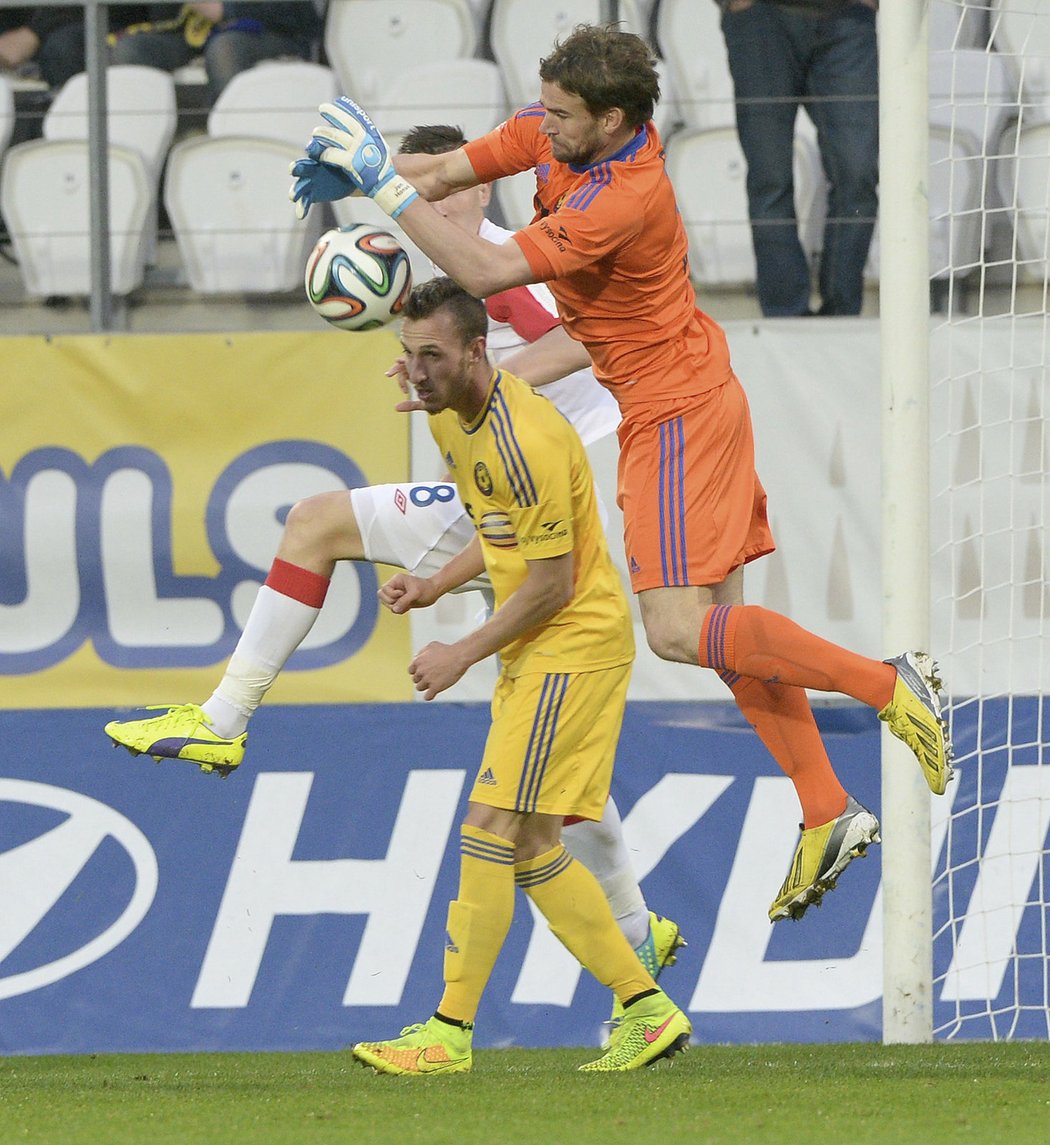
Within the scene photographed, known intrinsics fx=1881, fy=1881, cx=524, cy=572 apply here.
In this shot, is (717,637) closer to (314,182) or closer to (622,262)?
(622,262)

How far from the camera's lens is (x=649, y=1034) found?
173 inches

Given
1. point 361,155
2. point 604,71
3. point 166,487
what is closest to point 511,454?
point 361,155

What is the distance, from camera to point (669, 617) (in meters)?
4.18

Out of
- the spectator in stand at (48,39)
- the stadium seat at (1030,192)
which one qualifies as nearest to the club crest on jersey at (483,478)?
the stadium seat at (1030,192)

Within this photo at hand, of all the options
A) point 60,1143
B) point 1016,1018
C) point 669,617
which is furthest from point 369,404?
point 60,1143

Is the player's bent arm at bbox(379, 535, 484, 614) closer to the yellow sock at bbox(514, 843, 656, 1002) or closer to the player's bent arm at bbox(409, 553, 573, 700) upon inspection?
the player's bent arm at bbox(409, 553, 573, 700)

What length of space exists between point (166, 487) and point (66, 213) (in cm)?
156

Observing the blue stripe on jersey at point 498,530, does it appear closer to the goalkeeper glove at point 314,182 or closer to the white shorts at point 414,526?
the white shorts at point 414,526

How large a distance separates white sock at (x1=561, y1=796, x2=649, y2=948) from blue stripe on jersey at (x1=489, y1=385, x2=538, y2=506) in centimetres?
111

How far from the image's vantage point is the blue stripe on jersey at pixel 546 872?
14.2 ft

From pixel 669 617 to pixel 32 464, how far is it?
3110 millimetres

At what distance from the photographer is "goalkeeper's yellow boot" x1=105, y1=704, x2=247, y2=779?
4.38m

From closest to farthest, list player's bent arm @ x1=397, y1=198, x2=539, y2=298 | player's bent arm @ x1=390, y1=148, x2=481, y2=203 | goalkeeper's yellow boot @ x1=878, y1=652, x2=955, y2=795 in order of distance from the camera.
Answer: player's bent arm @ x1=397, y1=198, x2=539, y2=298 < goalkeeper's yellow boot @ x1=878, y1=652, x2=955, y2=795 < player's bent arm @ x1=390, y1=148, x2=481, y2=203

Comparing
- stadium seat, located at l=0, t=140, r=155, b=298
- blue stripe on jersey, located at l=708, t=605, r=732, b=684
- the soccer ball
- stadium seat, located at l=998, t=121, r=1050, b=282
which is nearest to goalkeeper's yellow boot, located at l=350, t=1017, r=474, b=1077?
blue stripe on jersey, located at l=708, t=605, r=732, b=684
